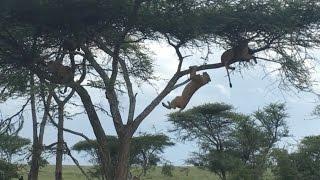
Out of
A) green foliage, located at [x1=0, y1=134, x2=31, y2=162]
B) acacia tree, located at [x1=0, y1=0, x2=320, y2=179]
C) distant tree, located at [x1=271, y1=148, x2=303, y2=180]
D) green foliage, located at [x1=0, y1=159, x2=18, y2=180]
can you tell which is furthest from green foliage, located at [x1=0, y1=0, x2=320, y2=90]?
green foliage, located at [x1=0, y1=159, x2=18, y2=180]

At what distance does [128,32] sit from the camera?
1266 cm

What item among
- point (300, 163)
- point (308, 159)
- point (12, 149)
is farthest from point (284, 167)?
point (12, 149)

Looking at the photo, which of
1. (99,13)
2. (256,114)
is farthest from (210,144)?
(99,13)

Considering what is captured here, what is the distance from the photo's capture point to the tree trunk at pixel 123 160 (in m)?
12.5

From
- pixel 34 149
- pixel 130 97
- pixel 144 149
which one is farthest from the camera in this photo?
pixel 144 149

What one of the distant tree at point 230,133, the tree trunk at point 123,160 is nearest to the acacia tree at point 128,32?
the tree trunk at point 123,160

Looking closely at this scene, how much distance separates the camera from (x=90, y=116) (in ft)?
41.8

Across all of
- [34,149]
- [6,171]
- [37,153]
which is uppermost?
[6,171]

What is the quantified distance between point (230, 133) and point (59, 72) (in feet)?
42.8

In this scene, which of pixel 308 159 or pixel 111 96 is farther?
pixel 308 159

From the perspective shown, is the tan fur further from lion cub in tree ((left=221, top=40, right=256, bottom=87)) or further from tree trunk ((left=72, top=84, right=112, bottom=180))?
lion cub in tree ((left=221, top=40, right=256, bottom=87))

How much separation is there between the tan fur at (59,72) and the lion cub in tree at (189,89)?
202 centimetres

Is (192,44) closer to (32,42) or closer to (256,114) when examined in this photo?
(32,42)

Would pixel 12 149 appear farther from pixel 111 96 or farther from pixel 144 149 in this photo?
pixel 111 96
